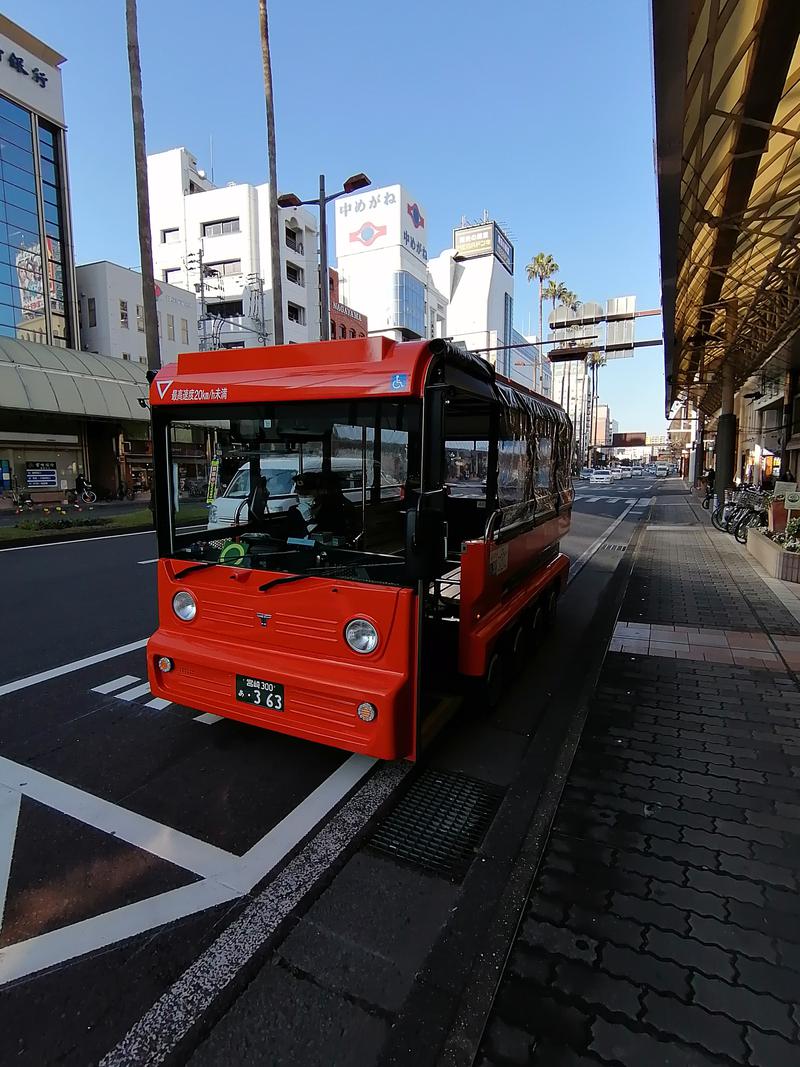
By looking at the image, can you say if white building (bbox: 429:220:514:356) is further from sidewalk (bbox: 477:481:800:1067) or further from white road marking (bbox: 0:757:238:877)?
white road marking (bbox: 0:757:238:877)

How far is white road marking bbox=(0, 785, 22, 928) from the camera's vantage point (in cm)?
274

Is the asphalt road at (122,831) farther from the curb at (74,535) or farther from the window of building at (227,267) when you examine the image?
the window of building at (227,267)

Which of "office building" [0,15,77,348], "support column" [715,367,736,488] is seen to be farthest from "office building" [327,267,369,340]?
"support column" [715,367,736,488]

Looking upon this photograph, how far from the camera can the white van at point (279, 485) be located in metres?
3.74

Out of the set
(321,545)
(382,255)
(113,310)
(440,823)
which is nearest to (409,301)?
(382,255)

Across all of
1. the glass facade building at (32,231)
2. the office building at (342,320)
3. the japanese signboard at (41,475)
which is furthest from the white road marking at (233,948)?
the office building at (342,320)

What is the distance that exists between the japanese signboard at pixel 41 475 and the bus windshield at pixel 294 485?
25.3 metres

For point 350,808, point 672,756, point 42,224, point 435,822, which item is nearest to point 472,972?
point 435,822

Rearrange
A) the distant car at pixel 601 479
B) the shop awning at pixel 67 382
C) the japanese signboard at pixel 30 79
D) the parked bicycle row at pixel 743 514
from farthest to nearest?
the distant car at pixel 601 479
the japanese signboard at pixel 30 79
the shop awning at pixel 67 382
the parked bicycle row at pixel 743 514

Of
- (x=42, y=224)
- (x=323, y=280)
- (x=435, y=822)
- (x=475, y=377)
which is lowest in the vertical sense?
(x=435, y=822)

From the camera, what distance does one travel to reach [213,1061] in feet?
6.35

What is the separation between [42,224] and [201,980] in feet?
114

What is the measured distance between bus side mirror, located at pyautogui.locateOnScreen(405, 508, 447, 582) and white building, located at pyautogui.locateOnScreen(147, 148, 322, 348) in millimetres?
42982

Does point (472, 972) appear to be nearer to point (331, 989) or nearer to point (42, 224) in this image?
point (331, 989)
